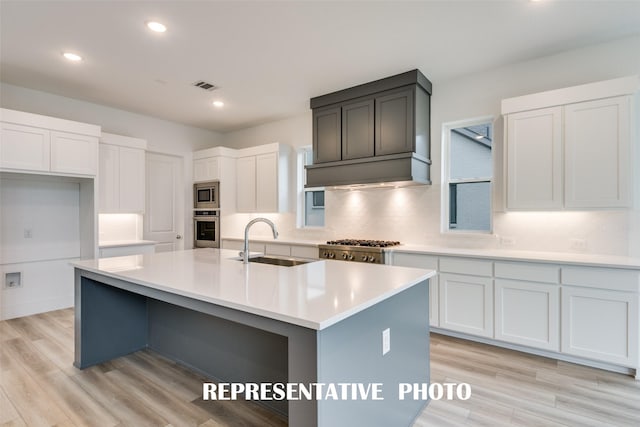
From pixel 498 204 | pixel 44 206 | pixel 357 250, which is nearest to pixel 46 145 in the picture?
pixel 44 206

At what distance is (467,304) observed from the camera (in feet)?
10.5

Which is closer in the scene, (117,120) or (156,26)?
(156,26)

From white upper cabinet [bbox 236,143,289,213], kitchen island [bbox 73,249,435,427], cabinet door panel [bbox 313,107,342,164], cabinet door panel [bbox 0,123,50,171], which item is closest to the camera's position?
kitchen island [bbox 73,249,435,427]

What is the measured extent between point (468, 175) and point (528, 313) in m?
1.62

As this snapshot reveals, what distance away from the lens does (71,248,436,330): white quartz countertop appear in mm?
1406

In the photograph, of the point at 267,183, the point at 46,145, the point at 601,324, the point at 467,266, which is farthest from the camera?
the point at 267,183

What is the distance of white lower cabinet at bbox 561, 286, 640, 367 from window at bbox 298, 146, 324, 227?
3.29m

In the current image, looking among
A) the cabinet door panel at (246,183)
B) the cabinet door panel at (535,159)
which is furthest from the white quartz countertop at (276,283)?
the cabinet door panel at (246,183)

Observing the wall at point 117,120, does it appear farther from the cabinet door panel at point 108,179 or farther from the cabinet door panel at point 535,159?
the cabinet door panel at point 535,159

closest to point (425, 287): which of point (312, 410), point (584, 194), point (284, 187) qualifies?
point (312, 410)

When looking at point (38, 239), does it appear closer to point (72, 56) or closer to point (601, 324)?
point (72, 56)

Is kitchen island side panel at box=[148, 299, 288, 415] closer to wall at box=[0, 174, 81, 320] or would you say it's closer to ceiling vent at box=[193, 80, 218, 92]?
wall at box=[0, 174, 81, 320]

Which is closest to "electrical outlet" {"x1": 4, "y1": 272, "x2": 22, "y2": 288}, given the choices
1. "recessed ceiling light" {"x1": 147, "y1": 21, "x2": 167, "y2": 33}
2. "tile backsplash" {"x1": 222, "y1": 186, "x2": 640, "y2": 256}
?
"tile backsplash" {"x1": 222, "y1": 186, "x2": 640, "y2": 256}

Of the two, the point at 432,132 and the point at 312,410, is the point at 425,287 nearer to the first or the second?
the point at 312,410
